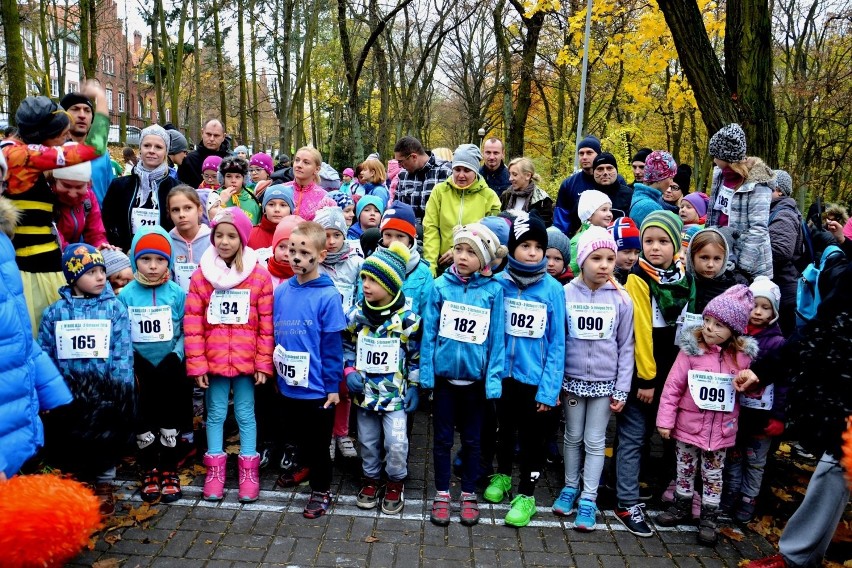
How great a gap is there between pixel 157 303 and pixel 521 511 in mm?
2934

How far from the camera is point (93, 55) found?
67.3 ft

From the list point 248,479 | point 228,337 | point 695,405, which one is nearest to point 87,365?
point 228,337

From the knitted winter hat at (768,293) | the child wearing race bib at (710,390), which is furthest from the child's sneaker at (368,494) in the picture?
the knitted winter hat at (768,293)

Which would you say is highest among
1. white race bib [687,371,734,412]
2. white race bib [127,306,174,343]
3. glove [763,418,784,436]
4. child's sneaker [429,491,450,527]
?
white race bib [127,306,174,343]

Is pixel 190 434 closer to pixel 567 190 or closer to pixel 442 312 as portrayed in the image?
pixel 442 312

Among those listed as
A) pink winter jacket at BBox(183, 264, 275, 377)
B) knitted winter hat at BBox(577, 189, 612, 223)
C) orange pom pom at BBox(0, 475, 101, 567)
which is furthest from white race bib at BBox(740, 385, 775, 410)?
orange pom pom at BBox(0, 475, 101, 567)

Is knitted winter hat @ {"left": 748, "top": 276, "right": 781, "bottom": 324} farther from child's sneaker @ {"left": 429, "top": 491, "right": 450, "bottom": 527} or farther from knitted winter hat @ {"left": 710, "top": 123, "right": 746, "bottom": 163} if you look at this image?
child's sneaker @ {"left": 429, "top": 491, "right": 450, "bottom": 527}

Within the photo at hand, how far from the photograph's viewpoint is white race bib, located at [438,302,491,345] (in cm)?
438

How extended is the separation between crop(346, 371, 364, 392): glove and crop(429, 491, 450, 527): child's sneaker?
3.03ft

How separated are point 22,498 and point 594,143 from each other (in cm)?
644

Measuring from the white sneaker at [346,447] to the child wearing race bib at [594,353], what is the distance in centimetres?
167

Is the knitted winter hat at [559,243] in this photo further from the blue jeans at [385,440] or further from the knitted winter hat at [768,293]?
the blue jeans at [385,440]

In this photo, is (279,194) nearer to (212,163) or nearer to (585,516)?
(212,163)

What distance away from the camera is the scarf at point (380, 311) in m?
4.40
